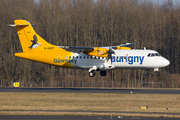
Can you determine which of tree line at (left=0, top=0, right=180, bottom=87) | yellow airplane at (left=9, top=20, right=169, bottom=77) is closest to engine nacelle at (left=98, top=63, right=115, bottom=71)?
yellow airplane at (left=9, top=20, right=169, bottom=77)

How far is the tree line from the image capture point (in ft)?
216

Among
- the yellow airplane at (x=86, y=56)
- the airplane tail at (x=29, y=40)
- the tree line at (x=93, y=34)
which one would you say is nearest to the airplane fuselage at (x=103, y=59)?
the yellow airplane at (x=86, y=56)

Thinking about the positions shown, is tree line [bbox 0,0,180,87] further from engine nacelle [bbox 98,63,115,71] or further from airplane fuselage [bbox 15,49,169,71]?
engine nacelle [bbox 98,63,115,71]

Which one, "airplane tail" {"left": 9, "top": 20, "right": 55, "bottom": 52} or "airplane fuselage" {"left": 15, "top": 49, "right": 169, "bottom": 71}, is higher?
"airplane tail" {"left": 9, "top": 20, "right": 55, "bottom": 52}

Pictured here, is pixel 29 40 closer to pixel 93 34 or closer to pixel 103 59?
pixel 103 59

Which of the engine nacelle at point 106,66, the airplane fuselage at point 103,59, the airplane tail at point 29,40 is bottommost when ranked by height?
the engine nacelle at point 106,66

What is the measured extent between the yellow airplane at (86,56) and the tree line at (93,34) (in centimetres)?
1660

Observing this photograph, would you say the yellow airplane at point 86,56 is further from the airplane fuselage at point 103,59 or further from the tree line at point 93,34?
the tree line at point 93,34

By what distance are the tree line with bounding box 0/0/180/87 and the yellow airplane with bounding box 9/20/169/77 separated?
16600 mm

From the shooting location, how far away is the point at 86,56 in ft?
152

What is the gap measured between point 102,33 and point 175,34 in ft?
57.4

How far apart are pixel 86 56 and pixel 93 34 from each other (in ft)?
82.3

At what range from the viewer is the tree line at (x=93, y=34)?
65.7 meters

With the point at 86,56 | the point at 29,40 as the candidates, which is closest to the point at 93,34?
the point at 86,56
